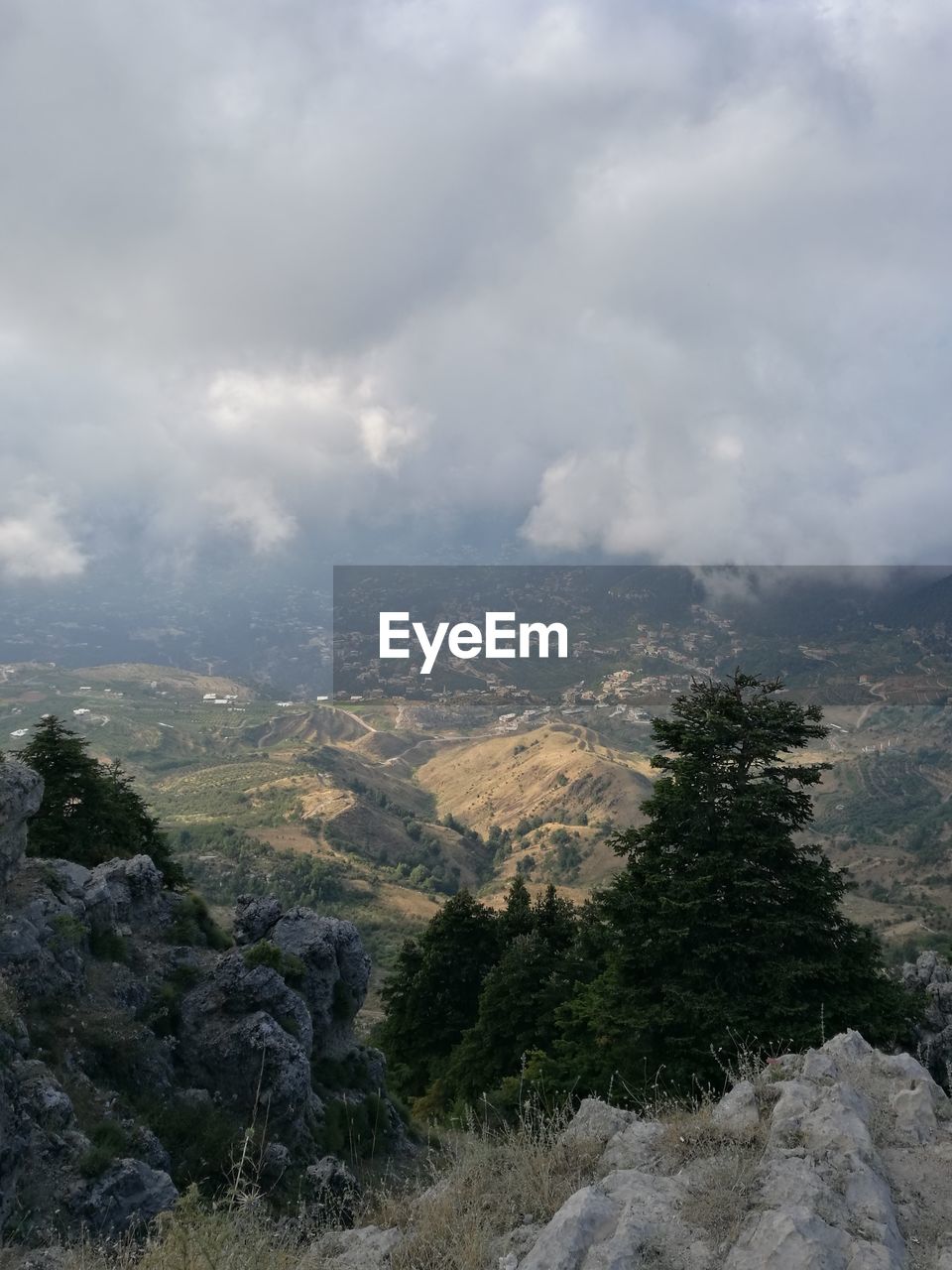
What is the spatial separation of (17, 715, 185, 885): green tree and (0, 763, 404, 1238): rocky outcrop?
5865mm

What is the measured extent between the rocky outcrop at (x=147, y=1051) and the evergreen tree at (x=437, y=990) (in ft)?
52.8

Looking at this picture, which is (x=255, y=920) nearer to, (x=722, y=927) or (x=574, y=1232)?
(x=722, y=927)

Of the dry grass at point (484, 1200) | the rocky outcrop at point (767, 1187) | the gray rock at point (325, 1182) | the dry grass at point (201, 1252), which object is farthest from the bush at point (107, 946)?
the rocky outcrop at point (767, 1187)

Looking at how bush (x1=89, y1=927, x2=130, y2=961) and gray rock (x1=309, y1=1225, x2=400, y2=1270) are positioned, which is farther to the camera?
bush (x1=89, y1=927, x2=130, y2=961)

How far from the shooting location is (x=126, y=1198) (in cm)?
1030

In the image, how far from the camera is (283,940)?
795 inches

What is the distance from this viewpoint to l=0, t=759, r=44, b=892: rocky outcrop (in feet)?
51.0

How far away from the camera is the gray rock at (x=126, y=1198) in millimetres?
9922

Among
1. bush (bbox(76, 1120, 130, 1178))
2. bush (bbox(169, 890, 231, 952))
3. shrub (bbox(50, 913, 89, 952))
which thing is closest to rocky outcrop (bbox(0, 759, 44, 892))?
shrub (bbox(50, 913, 89, 952))

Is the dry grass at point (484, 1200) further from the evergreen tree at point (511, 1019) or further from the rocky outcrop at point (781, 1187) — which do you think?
the evergreen tree at point (511, 1019)

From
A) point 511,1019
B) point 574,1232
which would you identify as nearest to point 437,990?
point 511,1019

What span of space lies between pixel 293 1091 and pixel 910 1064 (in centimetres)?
1226

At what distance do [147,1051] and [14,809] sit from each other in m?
6.49

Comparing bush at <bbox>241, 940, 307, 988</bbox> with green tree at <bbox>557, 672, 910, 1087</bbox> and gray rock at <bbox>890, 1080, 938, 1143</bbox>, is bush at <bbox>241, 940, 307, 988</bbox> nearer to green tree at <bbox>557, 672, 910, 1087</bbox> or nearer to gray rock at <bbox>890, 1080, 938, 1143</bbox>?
green tree at <bbox>557, 672, 910, 1087</bbox>
